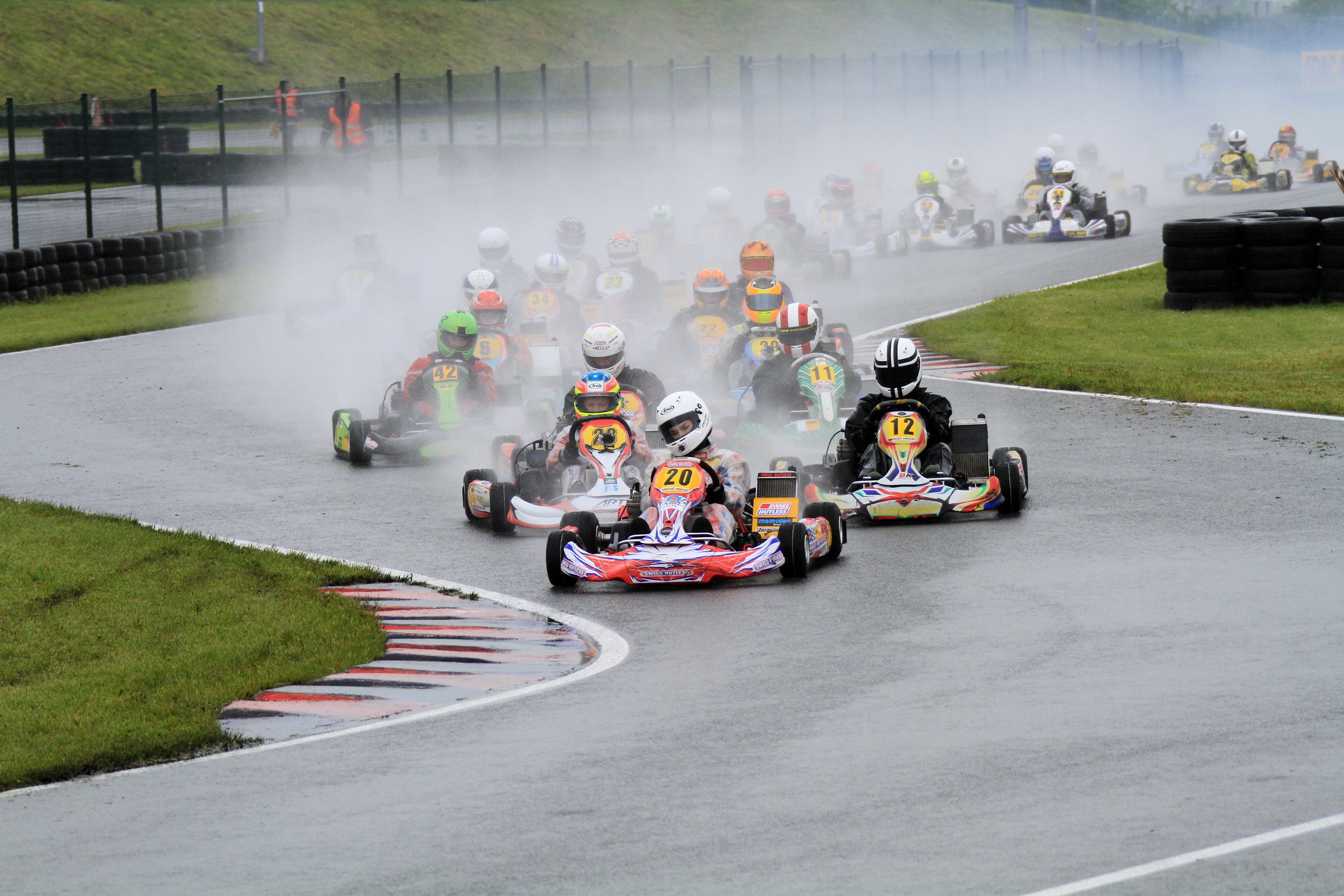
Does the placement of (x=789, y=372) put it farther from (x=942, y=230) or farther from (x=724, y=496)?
(x=942, y=230)

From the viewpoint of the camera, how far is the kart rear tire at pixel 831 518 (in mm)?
9820

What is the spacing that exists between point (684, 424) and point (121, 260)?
62.1 ft

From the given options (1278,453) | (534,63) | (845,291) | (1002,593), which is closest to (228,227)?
(845,291)

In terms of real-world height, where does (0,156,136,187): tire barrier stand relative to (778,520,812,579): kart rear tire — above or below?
above

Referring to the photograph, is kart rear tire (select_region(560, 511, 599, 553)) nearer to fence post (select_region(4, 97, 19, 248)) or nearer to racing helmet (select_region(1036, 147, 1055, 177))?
fence post (select_region(4, 97, 19, 248))

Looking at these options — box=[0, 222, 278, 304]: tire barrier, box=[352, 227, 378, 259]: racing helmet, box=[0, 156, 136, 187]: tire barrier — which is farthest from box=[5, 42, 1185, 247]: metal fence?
box=[352, 227, 378, 259]: racing helmet

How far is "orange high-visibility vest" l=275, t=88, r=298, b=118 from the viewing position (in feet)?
105

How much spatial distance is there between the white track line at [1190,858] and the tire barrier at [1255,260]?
15.3 metres

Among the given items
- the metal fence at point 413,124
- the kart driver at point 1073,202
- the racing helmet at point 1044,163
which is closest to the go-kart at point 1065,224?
the kart driver at point 1073,202

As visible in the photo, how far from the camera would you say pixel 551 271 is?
770 inches

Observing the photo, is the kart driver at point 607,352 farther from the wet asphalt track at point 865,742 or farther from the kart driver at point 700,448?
the kart driver at point 700,448

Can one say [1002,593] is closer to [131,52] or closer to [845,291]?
[845,291]

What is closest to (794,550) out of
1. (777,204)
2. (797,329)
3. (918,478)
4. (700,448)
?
(700,448)

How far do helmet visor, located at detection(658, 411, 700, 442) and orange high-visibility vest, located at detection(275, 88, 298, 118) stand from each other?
77.3 feet
